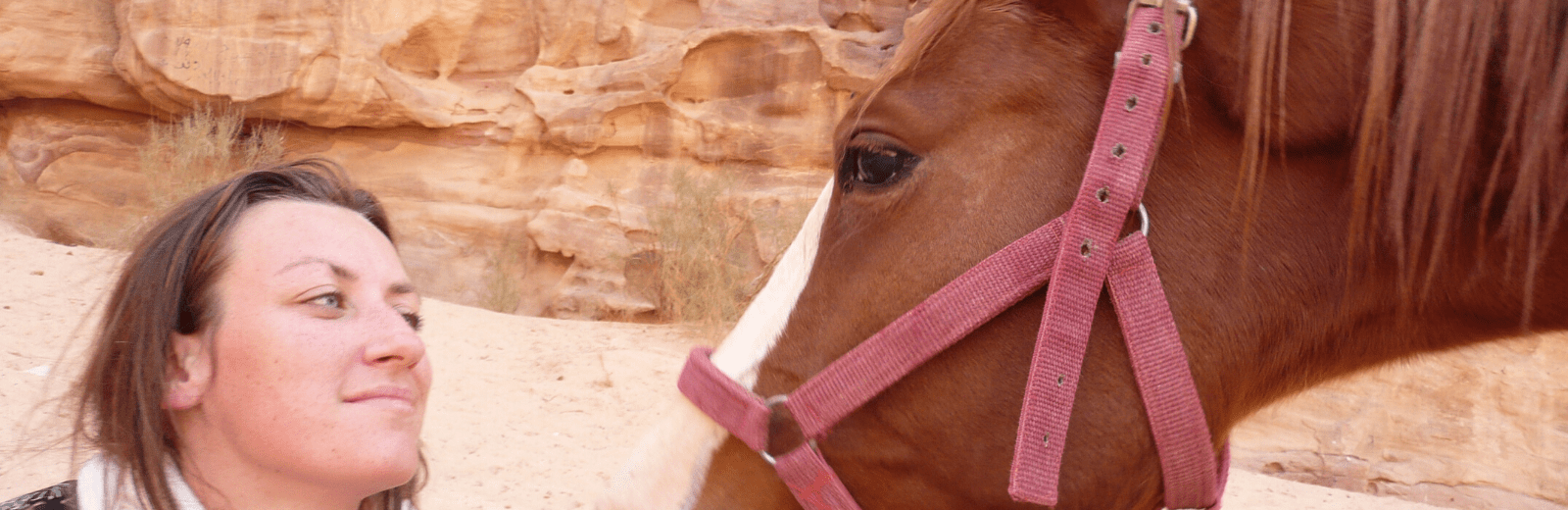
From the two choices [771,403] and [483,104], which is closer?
[771,403]

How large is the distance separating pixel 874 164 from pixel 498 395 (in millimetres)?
3863

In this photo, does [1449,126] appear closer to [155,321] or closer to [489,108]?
[155,321]

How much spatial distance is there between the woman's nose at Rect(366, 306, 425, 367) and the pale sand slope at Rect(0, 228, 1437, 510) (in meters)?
2.44

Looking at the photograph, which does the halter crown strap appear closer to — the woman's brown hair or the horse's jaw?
the horse's jaw

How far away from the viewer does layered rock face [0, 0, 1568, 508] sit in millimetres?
7836

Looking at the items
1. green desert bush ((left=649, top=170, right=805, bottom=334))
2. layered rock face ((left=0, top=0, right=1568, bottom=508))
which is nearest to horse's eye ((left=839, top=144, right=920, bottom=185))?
green desert bush ((left=649, top=170, right=805, bottom=334))

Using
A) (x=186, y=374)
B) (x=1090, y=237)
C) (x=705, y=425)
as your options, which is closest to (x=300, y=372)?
(x=186, y=374)

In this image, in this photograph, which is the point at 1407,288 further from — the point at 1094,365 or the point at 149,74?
the point at 149,74

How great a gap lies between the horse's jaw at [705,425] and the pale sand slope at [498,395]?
251 cm

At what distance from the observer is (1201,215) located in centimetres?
101

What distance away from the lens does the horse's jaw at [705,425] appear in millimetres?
1172

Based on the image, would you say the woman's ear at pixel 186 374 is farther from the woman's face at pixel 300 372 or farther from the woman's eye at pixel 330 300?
the woman's eye at pixel 330 300

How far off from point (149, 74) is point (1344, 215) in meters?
9.36

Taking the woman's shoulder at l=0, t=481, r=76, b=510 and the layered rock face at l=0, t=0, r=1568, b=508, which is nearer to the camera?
the woman's shoulder at l=0, t=481, r=76, b=510
